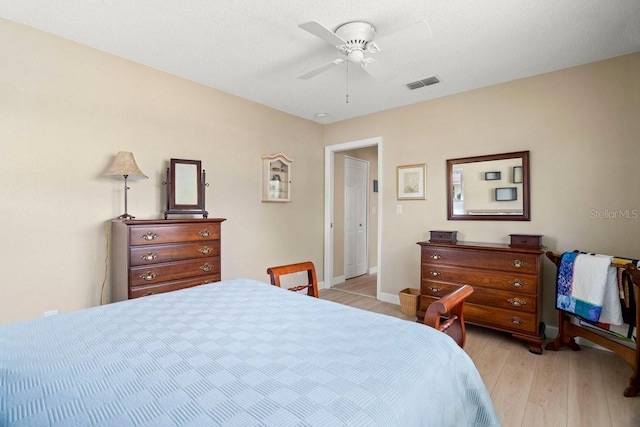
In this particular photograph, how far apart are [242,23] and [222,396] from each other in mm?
2363

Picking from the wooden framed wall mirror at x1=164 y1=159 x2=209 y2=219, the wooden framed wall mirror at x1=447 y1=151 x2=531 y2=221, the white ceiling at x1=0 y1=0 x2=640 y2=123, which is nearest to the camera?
the white ceiling at x1=0 y1=0 x2=640 y2=123

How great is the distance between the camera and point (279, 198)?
13.2 ft

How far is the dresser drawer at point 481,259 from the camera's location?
105 inches

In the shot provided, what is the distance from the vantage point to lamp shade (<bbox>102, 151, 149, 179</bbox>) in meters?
2.49

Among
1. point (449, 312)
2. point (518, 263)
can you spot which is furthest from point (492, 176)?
point (449, 312)

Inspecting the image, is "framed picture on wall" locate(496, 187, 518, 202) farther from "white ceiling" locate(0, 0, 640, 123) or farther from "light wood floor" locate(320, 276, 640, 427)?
"light wood floor" locate(320, 276, 640, 427)

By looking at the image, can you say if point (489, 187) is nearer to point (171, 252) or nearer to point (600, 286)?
point (600, 286)

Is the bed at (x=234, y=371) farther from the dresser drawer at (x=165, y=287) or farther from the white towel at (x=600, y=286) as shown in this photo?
the white towel at (x=600, y=286)

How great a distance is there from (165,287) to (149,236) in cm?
45

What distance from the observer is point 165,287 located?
8.20 feet

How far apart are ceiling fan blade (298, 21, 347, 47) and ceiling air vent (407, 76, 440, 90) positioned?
55.2 inches

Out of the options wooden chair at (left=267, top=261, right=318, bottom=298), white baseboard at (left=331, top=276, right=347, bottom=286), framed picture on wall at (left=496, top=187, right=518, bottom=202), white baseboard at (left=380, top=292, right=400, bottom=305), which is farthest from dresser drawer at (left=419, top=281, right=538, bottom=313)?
white baseboard at (left=331, top=276, right=347, bottom=286)

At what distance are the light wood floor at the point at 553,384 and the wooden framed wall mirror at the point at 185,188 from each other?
2.83 metres

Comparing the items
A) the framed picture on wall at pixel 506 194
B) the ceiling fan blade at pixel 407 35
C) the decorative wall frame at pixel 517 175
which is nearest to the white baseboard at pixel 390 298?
the framed picture on wall at pixel 506 194
